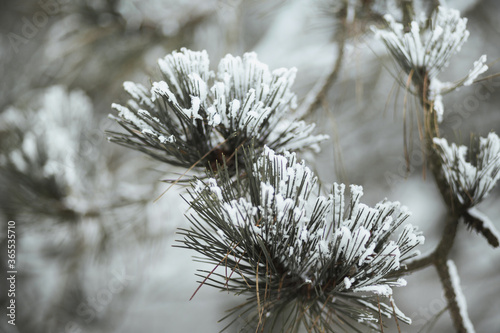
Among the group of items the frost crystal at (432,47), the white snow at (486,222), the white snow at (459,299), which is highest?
the frost crystal at (432,47)

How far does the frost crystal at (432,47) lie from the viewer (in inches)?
14.9

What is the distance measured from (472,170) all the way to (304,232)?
21cm

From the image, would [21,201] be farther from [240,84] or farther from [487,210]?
[487,210]

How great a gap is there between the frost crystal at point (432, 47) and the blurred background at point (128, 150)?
0.03 m

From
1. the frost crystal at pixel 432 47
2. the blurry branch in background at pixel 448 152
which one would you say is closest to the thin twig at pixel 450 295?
the blurry branch in background at pixel 448 152

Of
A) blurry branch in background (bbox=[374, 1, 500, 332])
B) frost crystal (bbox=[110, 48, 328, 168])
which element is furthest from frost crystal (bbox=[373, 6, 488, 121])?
frost crystal (bbox=[110, 48, 328, 168])

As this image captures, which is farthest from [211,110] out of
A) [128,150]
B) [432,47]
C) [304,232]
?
[128,150]

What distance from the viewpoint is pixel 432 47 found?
39cm

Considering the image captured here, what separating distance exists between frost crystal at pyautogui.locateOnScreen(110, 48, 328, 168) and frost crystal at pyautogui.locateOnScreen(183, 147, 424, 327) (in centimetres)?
4

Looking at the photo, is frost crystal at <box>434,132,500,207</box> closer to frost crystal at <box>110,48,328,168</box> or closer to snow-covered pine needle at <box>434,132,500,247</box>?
snow-covered pine needle at <box>434,132,500,247</box>

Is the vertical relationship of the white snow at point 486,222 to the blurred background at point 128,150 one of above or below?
below

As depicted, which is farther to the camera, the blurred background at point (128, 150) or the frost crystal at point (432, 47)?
the blurred background at point (128, 150)

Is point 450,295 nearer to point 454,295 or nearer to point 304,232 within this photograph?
point 454,295

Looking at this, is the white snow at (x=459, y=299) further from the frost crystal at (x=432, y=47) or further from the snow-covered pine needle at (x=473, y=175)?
the frost crystal at (x=432, y=47)
